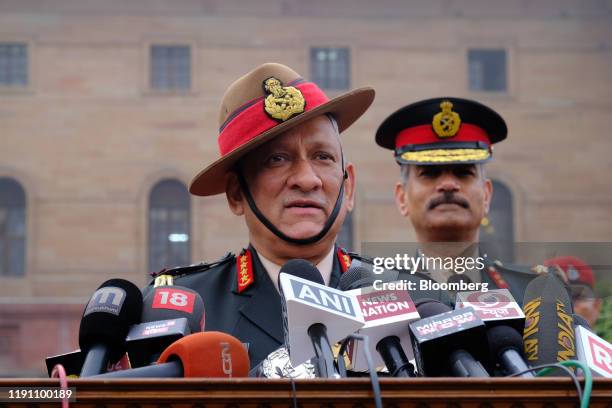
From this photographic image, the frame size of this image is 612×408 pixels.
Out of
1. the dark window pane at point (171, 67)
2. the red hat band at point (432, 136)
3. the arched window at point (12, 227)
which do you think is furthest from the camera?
the dark window pane at point (171, 67)

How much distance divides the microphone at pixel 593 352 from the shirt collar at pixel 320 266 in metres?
1.02

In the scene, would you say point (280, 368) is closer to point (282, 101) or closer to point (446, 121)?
point (282, 101)

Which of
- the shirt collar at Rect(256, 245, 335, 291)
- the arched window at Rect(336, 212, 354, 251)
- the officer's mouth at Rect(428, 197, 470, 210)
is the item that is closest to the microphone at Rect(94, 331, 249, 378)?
the shirt collar at Rect(256, 245, 335, 291)

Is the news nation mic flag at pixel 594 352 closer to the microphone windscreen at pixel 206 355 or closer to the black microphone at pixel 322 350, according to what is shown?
the black microphone at pixel 322 350

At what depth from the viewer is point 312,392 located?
180cm

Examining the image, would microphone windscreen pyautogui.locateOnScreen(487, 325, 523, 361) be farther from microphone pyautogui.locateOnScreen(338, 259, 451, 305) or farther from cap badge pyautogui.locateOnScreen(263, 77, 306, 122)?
cap badge pyautogui.locateOnScreen(263, 77, 306, 122)

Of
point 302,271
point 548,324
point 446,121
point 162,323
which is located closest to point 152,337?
point 162,323

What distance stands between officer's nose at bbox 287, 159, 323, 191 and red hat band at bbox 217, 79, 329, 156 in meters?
0.14

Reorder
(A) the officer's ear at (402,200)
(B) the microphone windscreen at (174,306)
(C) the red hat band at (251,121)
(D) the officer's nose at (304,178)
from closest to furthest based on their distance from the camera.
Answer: (B) the microphone windscreen at (174,306), (D) the officer's nose at (304,178), (C) the red hat band at (251,121), (A) the officer's ear at (402,200)

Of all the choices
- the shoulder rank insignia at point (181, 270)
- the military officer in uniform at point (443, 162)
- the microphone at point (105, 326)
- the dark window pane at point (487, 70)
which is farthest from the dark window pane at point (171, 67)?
the microphone at point (105, 326)

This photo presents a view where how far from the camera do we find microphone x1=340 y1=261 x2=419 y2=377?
81.2 inches

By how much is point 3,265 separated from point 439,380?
24727mm

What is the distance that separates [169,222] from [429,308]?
24.3m

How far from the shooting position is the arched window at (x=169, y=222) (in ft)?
84.5
